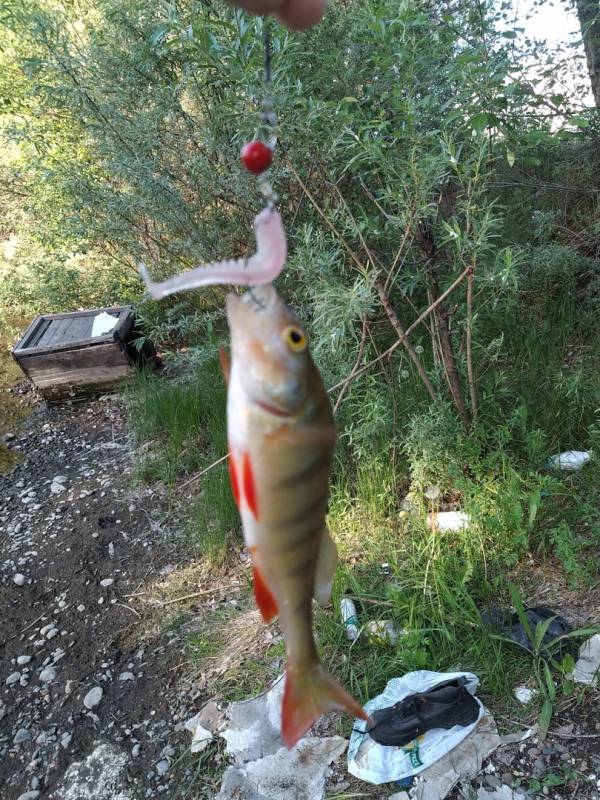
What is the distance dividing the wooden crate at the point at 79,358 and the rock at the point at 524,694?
4.39 m

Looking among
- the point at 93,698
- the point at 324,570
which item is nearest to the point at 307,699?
the point at 324,570

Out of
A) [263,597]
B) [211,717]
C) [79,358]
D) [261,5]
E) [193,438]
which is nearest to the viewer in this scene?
[263,597]

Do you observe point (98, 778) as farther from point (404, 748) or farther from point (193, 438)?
point (193, 438)

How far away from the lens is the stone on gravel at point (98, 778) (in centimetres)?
255

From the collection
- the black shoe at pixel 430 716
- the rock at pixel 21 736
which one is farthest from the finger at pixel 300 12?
the rock at pixel 21 736

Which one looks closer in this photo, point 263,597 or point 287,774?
point 263,597

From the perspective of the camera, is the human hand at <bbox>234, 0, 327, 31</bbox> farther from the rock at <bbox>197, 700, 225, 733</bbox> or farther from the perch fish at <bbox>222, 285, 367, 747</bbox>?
the rock at <bbox>197, 700, 225, 733</bbox>

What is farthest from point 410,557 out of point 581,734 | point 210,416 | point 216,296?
point 216,296

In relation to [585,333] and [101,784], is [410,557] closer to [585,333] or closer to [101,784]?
[101,784]

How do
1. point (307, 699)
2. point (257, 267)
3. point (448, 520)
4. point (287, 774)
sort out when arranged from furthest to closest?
point (448, 520)
point (287, 774)
point (307, 699)
point (257, 267)

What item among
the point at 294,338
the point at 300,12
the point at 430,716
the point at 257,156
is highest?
the point at 300,12

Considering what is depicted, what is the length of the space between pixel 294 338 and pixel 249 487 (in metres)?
0.25

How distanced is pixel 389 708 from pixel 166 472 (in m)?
2.51

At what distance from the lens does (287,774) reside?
2.40 m
